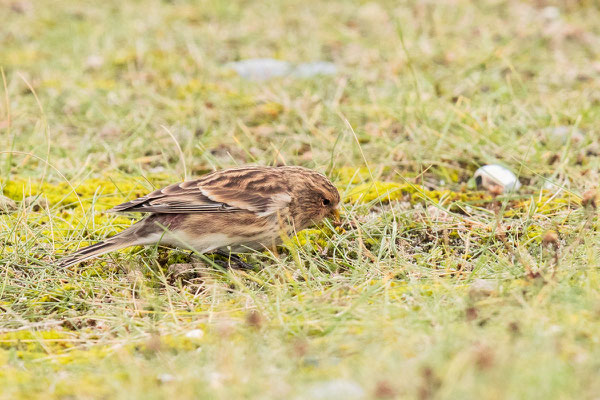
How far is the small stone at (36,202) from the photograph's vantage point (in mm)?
5727

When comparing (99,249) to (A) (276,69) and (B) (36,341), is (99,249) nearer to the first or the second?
(B) (36,341)

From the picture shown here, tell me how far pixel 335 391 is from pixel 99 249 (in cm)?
244

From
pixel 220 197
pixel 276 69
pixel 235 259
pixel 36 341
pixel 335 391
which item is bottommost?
pixel 235 259

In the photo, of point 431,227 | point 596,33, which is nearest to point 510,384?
point 431,227

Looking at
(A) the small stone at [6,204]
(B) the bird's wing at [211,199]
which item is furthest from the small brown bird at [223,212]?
(A) the small stone at [6,204]

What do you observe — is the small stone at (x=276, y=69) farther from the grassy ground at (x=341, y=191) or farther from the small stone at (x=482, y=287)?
the small stone at (x=482, y=287)

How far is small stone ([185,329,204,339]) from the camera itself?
3.90 m

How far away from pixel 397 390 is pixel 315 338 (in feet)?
3.25

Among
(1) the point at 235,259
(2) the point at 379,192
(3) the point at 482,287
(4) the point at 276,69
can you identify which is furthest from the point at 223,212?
(4) the point at 276,69

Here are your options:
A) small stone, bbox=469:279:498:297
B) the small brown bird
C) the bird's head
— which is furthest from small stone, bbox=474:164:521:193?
small stone, bbox=469:279:498:297

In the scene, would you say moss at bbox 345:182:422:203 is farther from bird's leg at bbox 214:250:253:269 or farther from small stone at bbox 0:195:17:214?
small stone at bbox 0:195:17:214

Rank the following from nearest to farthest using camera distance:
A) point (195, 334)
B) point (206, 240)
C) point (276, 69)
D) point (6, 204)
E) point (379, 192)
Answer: point (195, 334) → point (206, 240) → point (6, 204) → point (379, 192) → point (276, 69)

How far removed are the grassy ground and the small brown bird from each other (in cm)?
22

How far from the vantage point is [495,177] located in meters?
6.10
